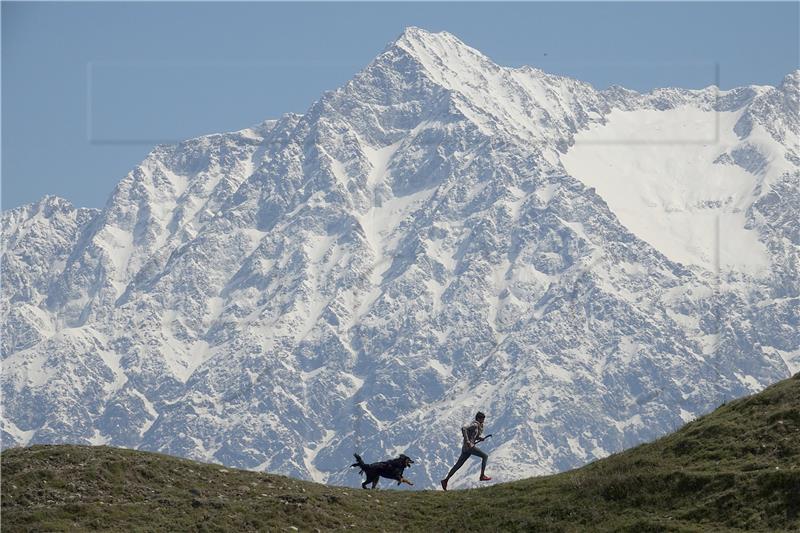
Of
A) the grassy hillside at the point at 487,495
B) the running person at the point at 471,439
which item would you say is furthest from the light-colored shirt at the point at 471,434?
the grassy hillside at the point at 487,495

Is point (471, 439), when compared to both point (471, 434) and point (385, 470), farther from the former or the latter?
point (385, 470)

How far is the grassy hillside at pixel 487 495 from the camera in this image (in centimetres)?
3825

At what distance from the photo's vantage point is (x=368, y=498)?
44500mm

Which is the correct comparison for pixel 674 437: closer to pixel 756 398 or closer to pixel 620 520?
pixel 756 398

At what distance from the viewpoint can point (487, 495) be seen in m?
44.4

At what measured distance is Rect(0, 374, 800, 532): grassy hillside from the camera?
38.2 meters

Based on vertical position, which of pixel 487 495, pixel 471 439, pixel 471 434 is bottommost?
pixel 487 495

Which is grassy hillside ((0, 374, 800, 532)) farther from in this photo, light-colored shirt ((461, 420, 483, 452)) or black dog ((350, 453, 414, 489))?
light-colored shirt ((461, 420, 483, 452))

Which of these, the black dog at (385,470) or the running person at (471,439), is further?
the black dog at (385,470)

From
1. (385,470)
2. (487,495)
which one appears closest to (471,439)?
(487,495)

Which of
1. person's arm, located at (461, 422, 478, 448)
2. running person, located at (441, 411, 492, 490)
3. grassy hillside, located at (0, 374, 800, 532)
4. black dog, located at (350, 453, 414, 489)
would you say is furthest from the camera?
black dog, located at (350, 453, 414, 489)

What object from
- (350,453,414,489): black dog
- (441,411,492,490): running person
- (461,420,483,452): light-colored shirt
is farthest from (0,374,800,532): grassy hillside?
(461,420,483,452): light-colored shirt

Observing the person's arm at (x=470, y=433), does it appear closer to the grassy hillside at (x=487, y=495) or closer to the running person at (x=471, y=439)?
the running person at (x=471, y=439)

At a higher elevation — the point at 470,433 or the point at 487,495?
the point at 470,433
